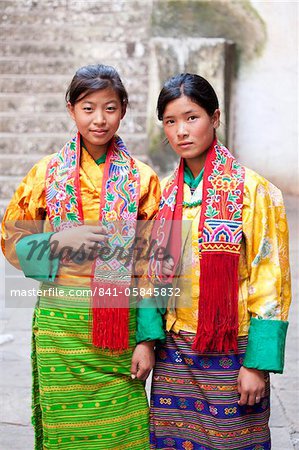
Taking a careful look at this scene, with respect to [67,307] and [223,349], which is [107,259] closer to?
[67,307]


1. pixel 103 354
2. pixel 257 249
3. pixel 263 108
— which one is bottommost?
pixel 103 354

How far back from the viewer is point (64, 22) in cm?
859

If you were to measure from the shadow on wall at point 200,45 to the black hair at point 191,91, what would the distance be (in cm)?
526

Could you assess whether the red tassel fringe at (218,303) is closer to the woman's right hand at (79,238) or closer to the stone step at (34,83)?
the woman's right hand at (79,238)

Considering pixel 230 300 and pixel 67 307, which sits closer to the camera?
pixel 230 300

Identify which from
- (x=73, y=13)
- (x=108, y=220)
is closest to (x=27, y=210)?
(x=108, y=220)

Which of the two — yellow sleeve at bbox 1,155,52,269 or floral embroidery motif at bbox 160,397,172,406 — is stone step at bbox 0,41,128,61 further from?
floral embroidery motif at bbox 160,397,172,406

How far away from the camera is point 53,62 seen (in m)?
8.33

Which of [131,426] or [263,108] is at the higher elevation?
[263,108]

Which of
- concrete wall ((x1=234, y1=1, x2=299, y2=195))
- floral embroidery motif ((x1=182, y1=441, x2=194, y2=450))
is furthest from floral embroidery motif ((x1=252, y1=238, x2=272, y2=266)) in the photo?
concrete wall ((x1=234, y1=1, x2=299, y2=195))

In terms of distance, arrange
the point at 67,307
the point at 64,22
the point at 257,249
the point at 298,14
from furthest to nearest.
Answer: the point at 64,22
the point at 298,14
the point at 67,307
the point at 257,249

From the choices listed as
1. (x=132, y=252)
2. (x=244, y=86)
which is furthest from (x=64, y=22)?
(x=132, y=252)

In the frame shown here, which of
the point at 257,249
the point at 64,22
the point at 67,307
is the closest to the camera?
the point at 257,249

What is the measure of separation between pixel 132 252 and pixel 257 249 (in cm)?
43
